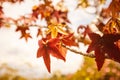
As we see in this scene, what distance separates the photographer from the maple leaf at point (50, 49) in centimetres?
203

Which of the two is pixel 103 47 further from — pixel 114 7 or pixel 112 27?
pixel 114 7

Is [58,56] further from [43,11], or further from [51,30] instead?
[43,11]

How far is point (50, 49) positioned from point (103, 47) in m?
0.37

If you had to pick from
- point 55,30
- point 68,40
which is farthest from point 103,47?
point 55,30

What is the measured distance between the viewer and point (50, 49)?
6.80 feet

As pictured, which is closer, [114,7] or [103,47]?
[103,47]

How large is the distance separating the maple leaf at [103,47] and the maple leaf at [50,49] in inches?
8.8

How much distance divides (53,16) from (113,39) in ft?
11.5

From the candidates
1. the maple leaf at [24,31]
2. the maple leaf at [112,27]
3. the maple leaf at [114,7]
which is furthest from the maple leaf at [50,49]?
the maple leaf at [24,31]

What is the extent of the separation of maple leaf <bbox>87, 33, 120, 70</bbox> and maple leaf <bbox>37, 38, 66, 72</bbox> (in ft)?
0.73

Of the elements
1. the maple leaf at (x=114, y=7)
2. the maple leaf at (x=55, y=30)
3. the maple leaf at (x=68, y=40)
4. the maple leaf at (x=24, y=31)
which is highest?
the maple leaf at (x=114, y=7)

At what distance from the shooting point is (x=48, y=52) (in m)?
2.04

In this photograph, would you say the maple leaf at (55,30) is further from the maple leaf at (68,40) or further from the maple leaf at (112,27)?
the maple leaf at (112,27)

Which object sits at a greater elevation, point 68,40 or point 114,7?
point 114,7
